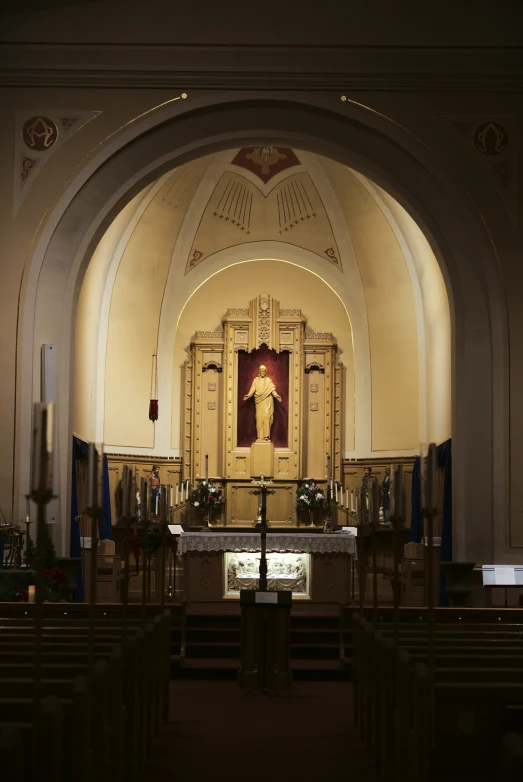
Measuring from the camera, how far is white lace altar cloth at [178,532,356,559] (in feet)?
43.2

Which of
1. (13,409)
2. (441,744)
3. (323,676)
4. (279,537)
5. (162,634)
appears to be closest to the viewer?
(441,744)

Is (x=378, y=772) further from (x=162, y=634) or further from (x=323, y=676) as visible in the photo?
(x=323, y=676)

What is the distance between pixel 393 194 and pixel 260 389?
5423mm

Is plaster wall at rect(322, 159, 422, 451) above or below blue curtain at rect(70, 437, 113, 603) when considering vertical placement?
above

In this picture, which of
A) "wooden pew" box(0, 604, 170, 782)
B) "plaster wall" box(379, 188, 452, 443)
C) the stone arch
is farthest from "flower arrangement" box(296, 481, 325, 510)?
"wooden pew" box(0, 604, 170, 782)

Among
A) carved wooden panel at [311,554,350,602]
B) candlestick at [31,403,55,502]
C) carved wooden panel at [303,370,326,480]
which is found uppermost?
carved wooden panel at [303,370,326,480]

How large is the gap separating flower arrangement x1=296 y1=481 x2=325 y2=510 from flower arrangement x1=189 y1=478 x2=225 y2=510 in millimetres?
1286

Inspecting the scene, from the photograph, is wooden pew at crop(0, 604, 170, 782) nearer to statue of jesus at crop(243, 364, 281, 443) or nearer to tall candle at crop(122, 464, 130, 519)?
tall candle at crop(122, 464, 130, 519)

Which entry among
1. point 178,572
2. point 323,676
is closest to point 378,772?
point 323,676

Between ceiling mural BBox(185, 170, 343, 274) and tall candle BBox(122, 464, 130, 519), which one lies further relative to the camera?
ceiling mural BBox(185, 170, 343, 274)

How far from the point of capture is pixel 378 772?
5.53 m

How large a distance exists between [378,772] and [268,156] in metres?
12.7

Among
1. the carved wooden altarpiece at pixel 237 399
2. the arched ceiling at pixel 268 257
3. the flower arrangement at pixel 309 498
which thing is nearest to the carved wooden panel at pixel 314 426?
the carved wooden altarpiece at pixel 237 399

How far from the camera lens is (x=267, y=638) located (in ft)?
29.4
